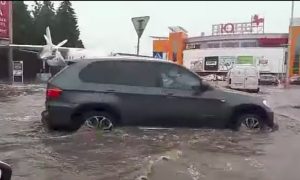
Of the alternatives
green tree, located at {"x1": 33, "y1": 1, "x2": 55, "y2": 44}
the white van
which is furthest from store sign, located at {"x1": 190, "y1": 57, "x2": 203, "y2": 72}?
the white van

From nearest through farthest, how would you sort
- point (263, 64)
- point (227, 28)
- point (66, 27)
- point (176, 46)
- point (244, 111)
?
point (244, 111)
point (66, 27)
point (263, 64)
point (227, 28)
point (176, 46)

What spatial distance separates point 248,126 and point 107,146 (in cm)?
323

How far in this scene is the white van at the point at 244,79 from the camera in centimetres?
3141

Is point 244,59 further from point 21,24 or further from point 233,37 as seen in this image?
point 21,24

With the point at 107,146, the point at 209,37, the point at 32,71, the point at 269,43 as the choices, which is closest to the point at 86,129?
the point at 107,146

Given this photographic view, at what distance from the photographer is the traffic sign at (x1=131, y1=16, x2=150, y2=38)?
13456mm

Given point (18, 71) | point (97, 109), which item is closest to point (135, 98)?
point (97, 109)

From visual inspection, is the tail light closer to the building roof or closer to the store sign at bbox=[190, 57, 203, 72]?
the building roof

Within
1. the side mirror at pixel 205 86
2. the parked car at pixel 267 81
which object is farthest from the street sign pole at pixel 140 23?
the parked car at pixel 267 81

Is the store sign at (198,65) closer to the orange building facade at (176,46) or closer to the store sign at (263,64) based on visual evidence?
the orange building facade at (176,46)

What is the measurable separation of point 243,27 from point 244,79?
179 feet

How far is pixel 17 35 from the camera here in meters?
65.7

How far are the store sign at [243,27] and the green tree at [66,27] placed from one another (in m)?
23.6

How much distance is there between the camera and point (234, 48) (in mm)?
81438
